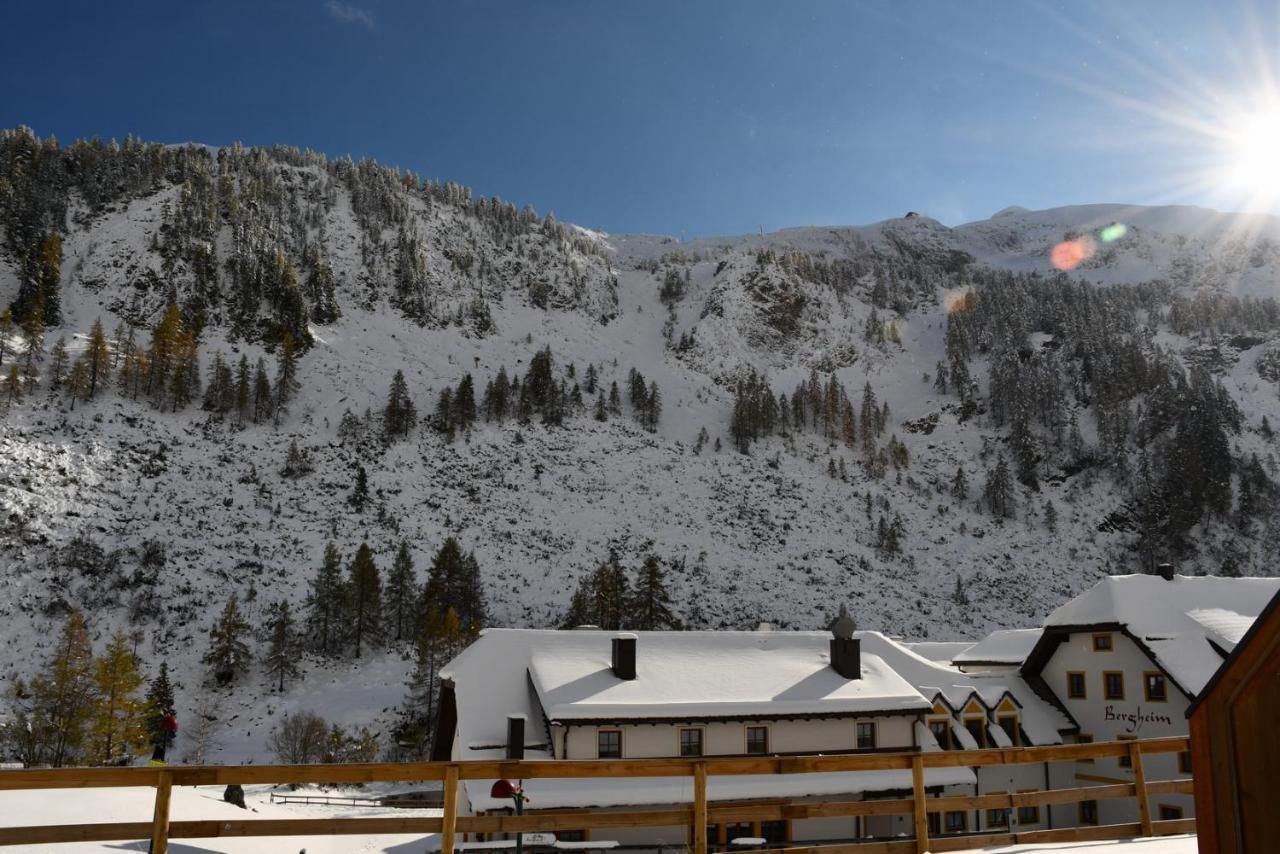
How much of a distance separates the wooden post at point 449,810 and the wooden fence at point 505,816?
0.01 m

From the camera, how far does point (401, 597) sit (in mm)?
65375

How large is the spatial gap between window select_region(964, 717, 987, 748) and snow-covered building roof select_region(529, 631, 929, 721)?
3.25 metres

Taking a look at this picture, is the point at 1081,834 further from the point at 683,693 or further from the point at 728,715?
the point at 683,693

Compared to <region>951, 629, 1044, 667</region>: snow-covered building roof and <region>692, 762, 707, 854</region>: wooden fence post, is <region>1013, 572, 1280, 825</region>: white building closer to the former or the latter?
<region>951, 629, 1044, 667</region>: snow-covered building roof

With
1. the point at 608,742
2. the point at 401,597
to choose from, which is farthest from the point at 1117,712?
the point at 401,597

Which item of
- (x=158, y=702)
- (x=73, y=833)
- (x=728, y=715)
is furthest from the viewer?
(x=158, y=702)

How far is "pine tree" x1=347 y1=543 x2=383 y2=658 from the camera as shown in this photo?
208 feet

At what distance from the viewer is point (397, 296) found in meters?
126

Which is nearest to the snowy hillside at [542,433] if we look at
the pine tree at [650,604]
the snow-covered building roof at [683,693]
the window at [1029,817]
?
the pine tree at [650,604]

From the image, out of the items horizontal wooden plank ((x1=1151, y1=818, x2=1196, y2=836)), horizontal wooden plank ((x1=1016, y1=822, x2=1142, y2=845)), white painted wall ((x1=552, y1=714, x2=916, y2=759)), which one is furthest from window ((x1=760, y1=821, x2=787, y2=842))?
horizontal wooden plank ((x1=1016, y1=822, x2=1142, y2=845))

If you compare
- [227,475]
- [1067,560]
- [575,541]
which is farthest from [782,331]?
[227,475]

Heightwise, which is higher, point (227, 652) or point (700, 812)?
point (700, 812)

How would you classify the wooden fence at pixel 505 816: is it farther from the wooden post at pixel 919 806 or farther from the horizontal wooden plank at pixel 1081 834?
the horizontal wooden plank at pixel 1081 834

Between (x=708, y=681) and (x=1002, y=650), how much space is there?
59.0ft
